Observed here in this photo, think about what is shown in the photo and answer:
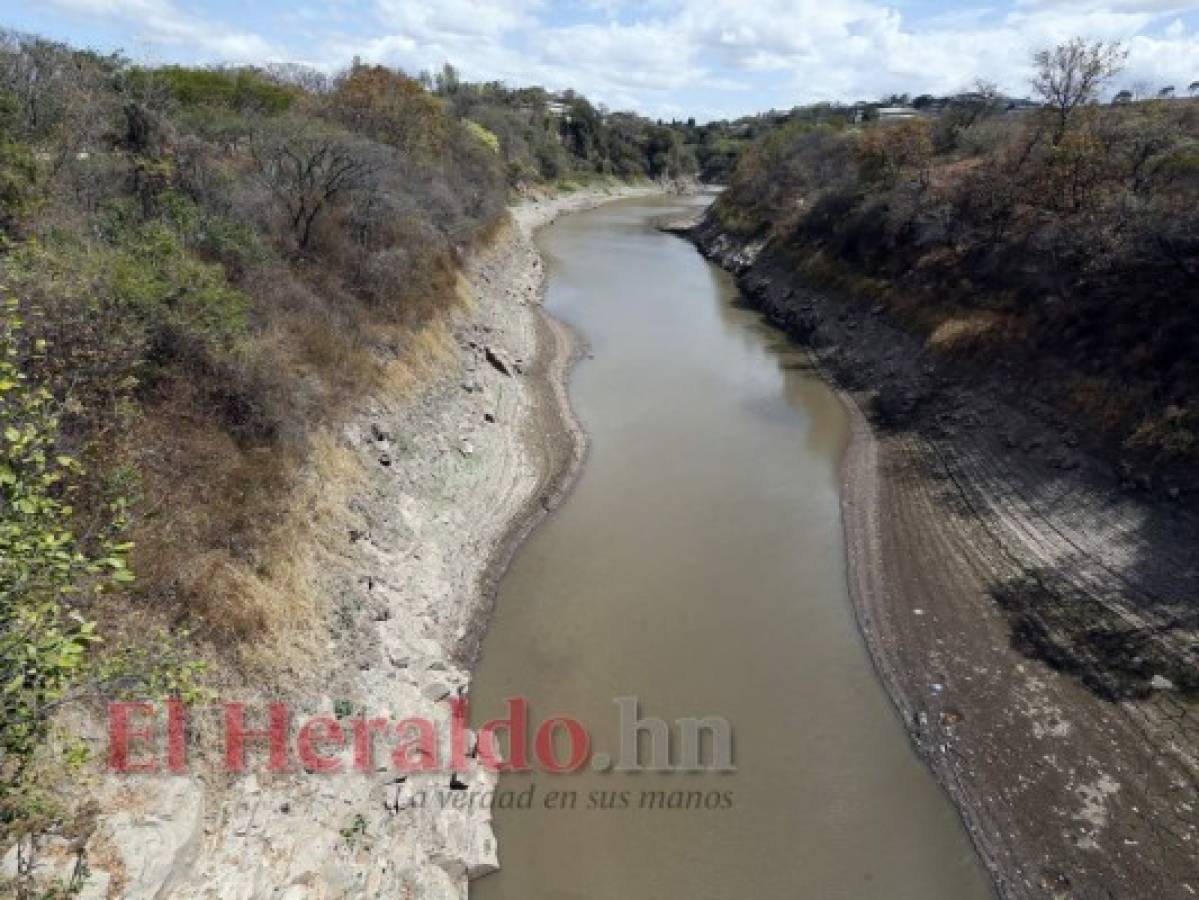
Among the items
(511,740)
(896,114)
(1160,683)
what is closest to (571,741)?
(511,740)

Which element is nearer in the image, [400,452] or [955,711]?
[955,711]

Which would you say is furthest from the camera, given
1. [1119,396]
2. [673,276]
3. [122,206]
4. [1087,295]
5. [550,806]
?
[673,276]

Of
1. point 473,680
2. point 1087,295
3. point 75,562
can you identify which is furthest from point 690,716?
point 1087,295

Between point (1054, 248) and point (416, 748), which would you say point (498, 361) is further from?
point (1054, 248)

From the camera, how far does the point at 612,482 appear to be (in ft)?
74.9

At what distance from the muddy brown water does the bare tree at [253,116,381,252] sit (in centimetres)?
1121

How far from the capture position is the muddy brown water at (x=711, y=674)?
11.5 meters

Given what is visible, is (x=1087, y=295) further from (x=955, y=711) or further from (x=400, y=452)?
(x=400, y=452)

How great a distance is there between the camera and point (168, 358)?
45.1 ft

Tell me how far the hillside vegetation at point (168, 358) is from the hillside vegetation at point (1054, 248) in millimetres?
20385

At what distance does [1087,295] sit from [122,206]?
94.6ft

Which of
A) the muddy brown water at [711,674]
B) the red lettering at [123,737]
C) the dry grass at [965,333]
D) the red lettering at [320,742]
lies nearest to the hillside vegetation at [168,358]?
the red lettering at [123,737]

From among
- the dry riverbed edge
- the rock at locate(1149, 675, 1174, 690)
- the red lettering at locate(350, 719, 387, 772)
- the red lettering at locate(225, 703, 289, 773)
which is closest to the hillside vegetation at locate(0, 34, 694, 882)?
the red lettering at locate(225, 703, 289, 773)

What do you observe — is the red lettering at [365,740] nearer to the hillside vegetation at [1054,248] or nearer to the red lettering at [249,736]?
the red lettering at [249,736]
